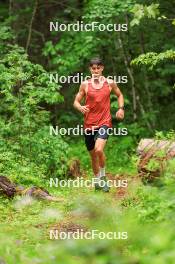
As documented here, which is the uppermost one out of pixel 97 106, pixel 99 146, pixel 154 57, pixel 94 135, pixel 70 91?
pixel 70 91

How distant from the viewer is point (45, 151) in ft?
43.7

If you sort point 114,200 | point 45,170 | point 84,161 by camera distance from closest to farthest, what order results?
point 114,200
point 45,170
point 84,161

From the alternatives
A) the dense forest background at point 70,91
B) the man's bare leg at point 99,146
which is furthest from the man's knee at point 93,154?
the dense forest background at point 70,91

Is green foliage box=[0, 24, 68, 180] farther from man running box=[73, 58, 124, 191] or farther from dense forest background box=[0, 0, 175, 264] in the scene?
man running box=[73, 58, 124, 191]

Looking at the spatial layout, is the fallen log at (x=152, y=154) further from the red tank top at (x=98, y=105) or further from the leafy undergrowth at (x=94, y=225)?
the red tank top at (x=98, y=105)

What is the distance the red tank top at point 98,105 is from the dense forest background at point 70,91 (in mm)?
785

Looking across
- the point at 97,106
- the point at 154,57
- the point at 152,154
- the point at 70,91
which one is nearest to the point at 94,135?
the point at 97,106

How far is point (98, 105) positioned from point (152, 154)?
53.3 inches

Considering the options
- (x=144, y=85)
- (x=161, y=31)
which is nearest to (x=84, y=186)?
(x=161, y=31)

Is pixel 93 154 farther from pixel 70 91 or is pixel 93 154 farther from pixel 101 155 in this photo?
pixel 70 91

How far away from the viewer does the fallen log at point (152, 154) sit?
10.0 meters

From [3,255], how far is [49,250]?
1.17m

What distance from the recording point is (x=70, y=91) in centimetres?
1911

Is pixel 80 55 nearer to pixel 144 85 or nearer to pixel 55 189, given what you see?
pixel 144 85
